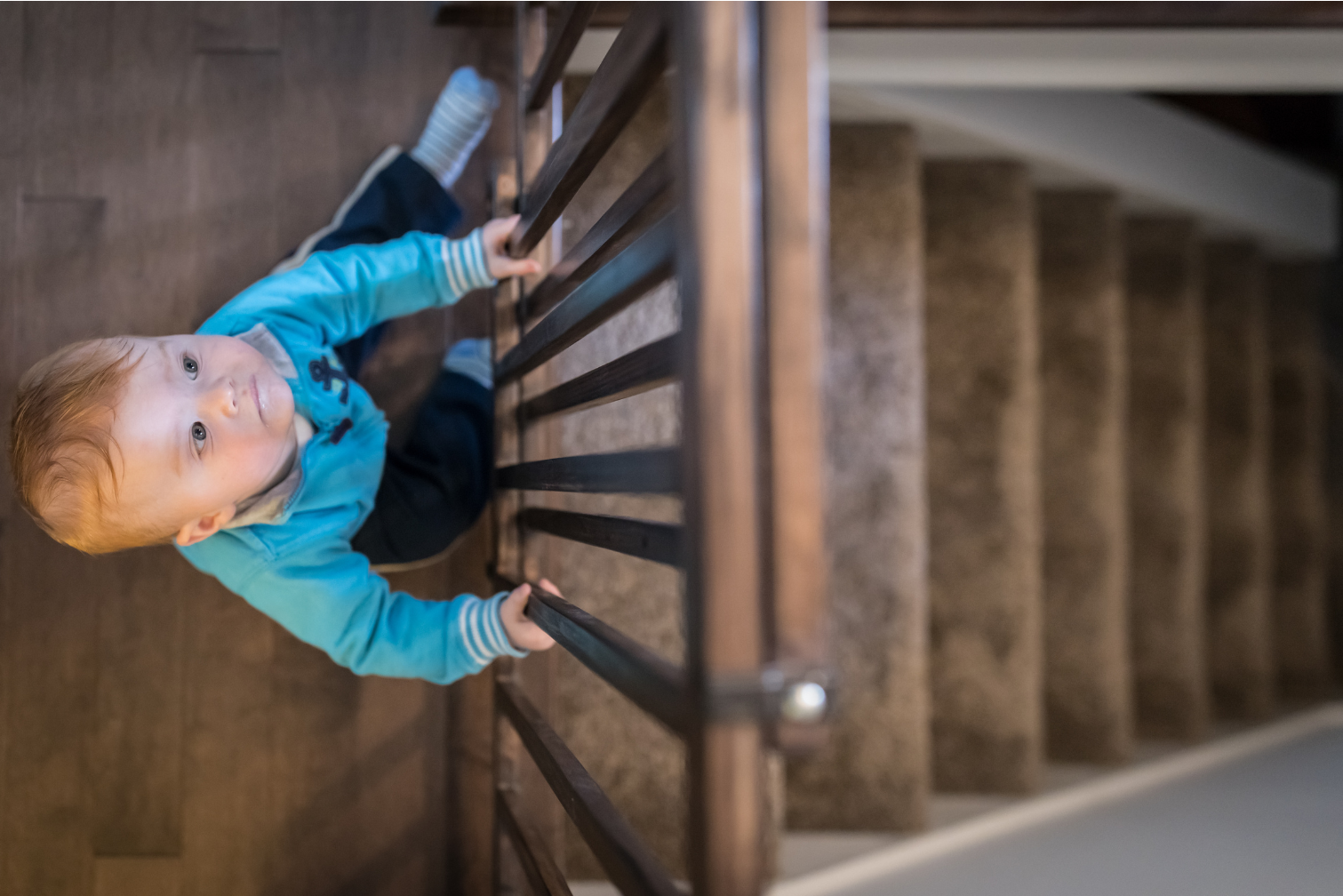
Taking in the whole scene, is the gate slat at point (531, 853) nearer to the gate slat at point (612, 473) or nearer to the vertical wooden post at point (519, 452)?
the vertical wooden post at point (519, 452)

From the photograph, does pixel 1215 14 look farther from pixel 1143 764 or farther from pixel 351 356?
pixel 1143 764

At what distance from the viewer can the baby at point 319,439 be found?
80cm

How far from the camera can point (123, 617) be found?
1.16 meters

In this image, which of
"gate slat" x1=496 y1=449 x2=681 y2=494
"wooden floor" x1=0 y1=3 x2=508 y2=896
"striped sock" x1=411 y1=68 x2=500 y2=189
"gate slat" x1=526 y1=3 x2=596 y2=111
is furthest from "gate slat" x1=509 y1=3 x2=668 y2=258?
"wooden floor" x1=0 y1=3 x2=508 y2=896

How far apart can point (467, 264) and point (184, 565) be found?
0.62 metres

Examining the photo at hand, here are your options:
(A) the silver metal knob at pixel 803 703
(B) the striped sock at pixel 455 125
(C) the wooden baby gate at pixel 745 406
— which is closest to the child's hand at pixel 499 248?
(B) the striped sock at pixel 455 125

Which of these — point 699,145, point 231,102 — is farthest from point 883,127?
point 699,145

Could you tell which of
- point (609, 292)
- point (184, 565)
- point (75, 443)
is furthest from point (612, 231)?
point (184, 565)

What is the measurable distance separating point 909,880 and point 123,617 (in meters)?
1.42

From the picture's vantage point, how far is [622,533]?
65cm

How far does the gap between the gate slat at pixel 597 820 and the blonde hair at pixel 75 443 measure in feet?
1.53

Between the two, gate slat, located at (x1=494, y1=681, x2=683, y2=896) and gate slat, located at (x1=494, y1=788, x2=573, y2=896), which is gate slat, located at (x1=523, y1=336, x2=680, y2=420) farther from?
gate slat, located at (x1=494, y1=788, x2=573, y2=896)

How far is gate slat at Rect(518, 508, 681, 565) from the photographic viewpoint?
549mm

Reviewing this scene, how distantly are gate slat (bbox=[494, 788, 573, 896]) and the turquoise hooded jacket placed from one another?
221mm
